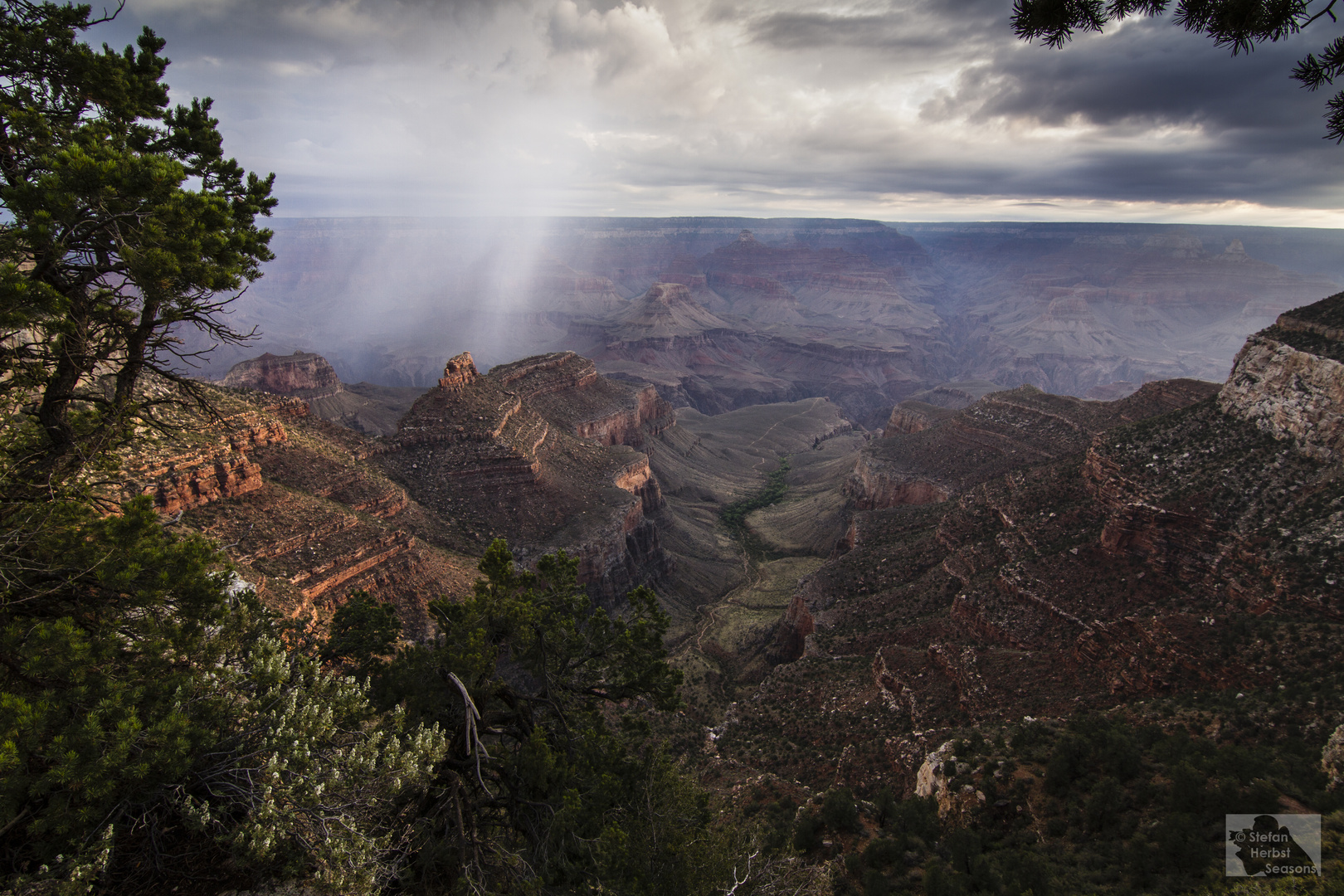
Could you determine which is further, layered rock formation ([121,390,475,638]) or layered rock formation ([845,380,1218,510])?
layered rock formation ([845,380,1218,510])

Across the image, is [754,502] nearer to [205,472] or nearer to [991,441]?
[991,441]

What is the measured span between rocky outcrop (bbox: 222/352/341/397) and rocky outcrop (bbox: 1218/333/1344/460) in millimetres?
137213

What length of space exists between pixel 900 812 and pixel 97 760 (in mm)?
23203

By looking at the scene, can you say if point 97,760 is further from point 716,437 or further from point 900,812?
point 716,437

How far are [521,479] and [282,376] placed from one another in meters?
93.7

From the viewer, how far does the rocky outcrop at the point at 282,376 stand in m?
118

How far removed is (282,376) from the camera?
120250 millimetres

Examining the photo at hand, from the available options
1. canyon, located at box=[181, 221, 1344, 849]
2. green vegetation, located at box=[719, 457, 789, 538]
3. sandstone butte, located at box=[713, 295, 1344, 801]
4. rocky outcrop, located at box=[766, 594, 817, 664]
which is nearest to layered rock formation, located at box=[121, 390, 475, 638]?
canyon, located at box=[181, 221, 1344, 849]

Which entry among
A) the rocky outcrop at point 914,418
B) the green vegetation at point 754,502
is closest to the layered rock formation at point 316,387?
the green vegetation at point 754,502

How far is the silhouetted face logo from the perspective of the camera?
1291 cm

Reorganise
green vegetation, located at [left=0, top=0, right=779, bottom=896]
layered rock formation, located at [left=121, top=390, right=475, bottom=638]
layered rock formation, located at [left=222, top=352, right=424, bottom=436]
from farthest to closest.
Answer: layered rock formation, located at [left=222, top=352, right=424, bottom=436] → layered rock formation, located at [left=121, top=390, right=475, bottom=638] → green vegetation, located at [left=0, top=0, right=779, bottom=896]

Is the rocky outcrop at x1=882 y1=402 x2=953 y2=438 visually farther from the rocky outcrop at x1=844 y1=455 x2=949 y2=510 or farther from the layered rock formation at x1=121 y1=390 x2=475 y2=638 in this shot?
the layered rock formation at x1=121 y1=390 x2=475 y2=638

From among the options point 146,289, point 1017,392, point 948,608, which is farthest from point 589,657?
point 1017,392

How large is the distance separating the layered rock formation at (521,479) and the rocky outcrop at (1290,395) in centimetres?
4608
